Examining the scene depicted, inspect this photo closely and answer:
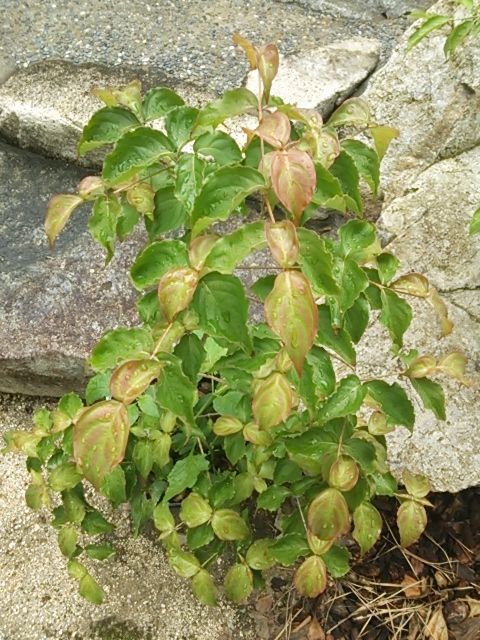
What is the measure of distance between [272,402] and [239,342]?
4.4 inches

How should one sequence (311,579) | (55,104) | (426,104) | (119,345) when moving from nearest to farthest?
(119,345), (311,579), (426,104), (55,104)

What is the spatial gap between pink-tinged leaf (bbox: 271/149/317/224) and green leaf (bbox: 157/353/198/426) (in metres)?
0.33

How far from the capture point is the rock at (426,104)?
2355mm

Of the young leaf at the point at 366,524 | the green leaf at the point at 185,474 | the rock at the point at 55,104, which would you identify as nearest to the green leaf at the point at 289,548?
the young leaf at the point at 366,524

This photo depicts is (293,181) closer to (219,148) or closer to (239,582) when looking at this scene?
(219,148)

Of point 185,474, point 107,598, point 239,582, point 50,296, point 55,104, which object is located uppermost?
point 55,104

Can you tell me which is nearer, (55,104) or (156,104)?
(156,104)

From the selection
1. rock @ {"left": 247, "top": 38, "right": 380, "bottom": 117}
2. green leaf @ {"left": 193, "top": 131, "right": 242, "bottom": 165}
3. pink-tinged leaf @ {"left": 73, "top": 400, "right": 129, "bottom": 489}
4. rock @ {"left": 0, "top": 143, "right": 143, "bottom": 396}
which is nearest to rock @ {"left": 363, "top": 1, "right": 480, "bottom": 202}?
rock @ {"left": 247, "top": 38, "right": 380, "bottom": 117}

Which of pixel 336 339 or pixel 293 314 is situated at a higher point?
pixel 293 314

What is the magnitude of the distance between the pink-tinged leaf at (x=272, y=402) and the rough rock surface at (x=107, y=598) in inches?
43.1

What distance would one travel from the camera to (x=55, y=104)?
2.81 metres

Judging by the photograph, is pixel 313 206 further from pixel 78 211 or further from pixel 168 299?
pixel 78 211

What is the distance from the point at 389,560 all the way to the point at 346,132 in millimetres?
→ 1442

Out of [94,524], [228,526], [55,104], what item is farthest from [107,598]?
[55,104]
